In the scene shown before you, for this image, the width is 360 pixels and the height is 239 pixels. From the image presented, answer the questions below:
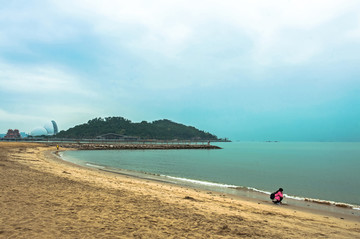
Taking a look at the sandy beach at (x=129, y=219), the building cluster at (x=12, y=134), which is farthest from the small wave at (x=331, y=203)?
the building cluster at (x=12, y=134)

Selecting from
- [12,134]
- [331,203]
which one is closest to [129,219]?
[331,203]

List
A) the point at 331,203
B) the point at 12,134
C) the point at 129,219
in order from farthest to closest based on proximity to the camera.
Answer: the point at 12,134
the point at 331,203
the point at 129,219

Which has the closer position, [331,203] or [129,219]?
[129,219]

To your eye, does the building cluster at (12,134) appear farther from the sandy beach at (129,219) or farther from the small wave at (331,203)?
the small wave at (331,203)

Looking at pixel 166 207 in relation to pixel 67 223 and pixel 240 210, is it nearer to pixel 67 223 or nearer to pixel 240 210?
pixel 240 210

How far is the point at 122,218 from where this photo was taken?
7703mm

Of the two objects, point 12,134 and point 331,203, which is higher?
point 12,134

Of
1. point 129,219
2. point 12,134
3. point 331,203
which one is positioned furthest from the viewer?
point 12,134

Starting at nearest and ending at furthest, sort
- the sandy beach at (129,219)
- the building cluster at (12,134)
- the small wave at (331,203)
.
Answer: the sandy beach at (129,219), the small wave at (331,203), the building cluster at (12,134)

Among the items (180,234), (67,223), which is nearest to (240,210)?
(180,234)

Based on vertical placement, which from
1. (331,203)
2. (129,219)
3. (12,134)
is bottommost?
(331,203)

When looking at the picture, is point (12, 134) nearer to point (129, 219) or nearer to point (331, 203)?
point (129, 219)

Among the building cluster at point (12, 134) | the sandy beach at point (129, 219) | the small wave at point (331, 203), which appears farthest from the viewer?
the building cluster at point (12, 134)

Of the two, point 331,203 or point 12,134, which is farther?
point 12,134
